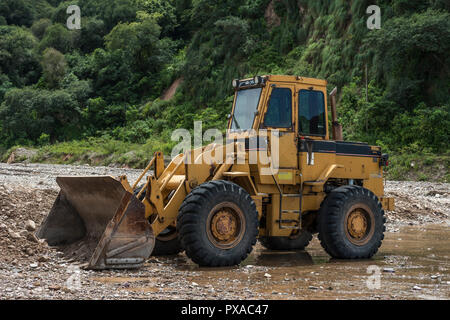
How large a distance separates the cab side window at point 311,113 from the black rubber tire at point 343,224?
44.4 inches

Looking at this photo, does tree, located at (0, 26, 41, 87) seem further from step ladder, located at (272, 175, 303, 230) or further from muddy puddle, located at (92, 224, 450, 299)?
step ladder, located at (272, 175, 303, 230)

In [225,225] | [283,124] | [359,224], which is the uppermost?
[283,124]

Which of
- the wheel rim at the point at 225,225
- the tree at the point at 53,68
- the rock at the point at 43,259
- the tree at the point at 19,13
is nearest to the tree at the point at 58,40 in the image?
the tree at the point at 53,68

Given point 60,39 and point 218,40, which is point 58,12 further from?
point 218,40

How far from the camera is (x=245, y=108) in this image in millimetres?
10406

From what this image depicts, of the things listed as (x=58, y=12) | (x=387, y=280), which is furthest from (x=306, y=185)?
(x=58, y=12)

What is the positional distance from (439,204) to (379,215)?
1003cm

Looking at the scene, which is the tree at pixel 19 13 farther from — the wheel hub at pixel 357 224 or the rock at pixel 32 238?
the wheel hub at pixel 357 224

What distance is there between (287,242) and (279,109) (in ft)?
9.46

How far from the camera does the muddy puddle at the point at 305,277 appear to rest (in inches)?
278

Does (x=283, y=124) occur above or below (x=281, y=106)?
below

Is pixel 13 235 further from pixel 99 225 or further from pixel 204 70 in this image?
pixel 204 70

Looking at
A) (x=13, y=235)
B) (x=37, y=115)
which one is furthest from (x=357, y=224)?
(x=37, y=115)

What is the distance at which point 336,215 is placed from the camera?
10.2 m
